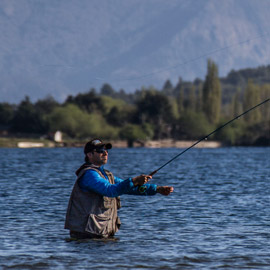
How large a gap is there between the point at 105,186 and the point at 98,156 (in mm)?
648

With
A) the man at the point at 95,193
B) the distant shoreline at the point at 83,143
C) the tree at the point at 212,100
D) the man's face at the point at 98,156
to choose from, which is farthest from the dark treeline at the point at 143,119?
the man's face at the point at 98,156

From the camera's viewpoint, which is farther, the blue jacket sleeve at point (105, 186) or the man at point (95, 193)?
the man at point (95, 193)

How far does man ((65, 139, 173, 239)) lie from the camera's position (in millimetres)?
13984

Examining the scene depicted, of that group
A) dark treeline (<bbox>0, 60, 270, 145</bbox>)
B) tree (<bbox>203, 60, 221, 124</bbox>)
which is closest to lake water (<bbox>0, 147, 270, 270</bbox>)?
dark treeline (<bbox>0, 60, 270, 145</bbox>)

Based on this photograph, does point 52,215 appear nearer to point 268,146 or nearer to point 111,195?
point 111,195

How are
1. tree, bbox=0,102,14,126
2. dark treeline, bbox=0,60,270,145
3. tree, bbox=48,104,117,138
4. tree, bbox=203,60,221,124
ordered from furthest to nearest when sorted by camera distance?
tree, bbox=0,102,14,126 → tree, bbox=203,60,221,124 → dark treeline, bbox=0,60,270,145 → tree, bbox=48,104,117,138

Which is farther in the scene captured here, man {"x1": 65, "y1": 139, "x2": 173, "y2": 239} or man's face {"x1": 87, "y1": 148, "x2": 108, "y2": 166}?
man's face {"x1": 87, "y1": 148, "x2": 108, "y2": 166}

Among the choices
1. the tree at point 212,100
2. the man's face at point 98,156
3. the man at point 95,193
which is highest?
the tree at point 212,100

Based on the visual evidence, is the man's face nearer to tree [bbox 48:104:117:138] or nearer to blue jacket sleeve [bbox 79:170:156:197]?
blue jacket sleeve [bbox 79:170:156:197]

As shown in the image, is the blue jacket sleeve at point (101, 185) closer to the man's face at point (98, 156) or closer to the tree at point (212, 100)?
the man's face at point (98, 156)

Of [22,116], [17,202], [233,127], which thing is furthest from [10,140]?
[17,202]

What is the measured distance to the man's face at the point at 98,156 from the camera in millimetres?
14242

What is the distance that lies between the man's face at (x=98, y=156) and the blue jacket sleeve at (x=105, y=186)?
0.87ft

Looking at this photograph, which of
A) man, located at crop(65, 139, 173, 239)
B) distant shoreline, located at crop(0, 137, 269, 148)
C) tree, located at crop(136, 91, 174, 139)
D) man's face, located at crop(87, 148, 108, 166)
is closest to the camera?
man, located at crop(65, 139, 173, 239)
